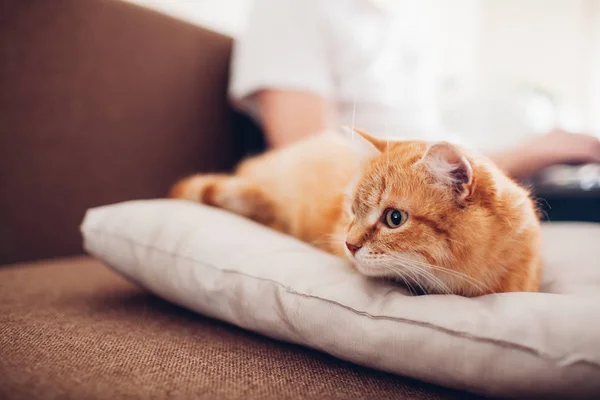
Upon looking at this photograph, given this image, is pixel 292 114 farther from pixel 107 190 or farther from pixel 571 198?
pixel 571 198

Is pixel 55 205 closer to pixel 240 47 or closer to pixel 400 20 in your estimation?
pixel 240 47

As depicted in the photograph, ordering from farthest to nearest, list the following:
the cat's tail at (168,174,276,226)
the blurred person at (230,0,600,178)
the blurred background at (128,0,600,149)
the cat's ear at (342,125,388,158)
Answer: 1. the blurred background at (128,0,600,149)
2. the blurred person at (230,0,600,178)
3. the cat's tail at (168,174,276,226)
4. the cat's ear at (342,125,388,158)

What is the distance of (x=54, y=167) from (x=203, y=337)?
787mm

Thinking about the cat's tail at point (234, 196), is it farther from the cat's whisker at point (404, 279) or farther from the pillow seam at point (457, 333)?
the cat's whisker at point (404, 279)

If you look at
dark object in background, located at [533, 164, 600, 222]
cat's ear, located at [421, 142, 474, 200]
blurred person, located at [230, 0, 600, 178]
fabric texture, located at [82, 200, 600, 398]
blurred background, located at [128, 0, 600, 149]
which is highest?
blurred background, located at [128, 0, 600, 149]

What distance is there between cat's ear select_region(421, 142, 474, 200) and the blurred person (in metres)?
0.64

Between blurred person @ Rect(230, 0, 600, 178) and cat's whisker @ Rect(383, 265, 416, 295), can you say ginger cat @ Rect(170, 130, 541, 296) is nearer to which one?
cat's whisker @ Rect(383, 265, 416, 295)

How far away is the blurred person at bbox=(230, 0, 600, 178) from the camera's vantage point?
132cm

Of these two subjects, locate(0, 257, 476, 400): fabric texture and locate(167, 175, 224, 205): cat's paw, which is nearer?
locate(0, 257, 476, 400): fabric texture

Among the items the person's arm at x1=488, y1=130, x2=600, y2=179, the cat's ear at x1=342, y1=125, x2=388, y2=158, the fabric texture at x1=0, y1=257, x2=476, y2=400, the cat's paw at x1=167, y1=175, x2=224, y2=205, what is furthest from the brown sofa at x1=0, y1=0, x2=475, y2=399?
the person's arm at x1=488, y1=130, x2=600, y2=179

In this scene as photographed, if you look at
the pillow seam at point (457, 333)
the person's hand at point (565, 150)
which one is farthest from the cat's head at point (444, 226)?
the person's hand at point (565, 150)

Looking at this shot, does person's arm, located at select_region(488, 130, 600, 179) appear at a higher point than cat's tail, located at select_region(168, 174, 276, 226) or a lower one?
higher

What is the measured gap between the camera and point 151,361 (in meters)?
0.56

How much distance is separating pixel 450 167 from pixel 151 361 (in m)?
0.51
